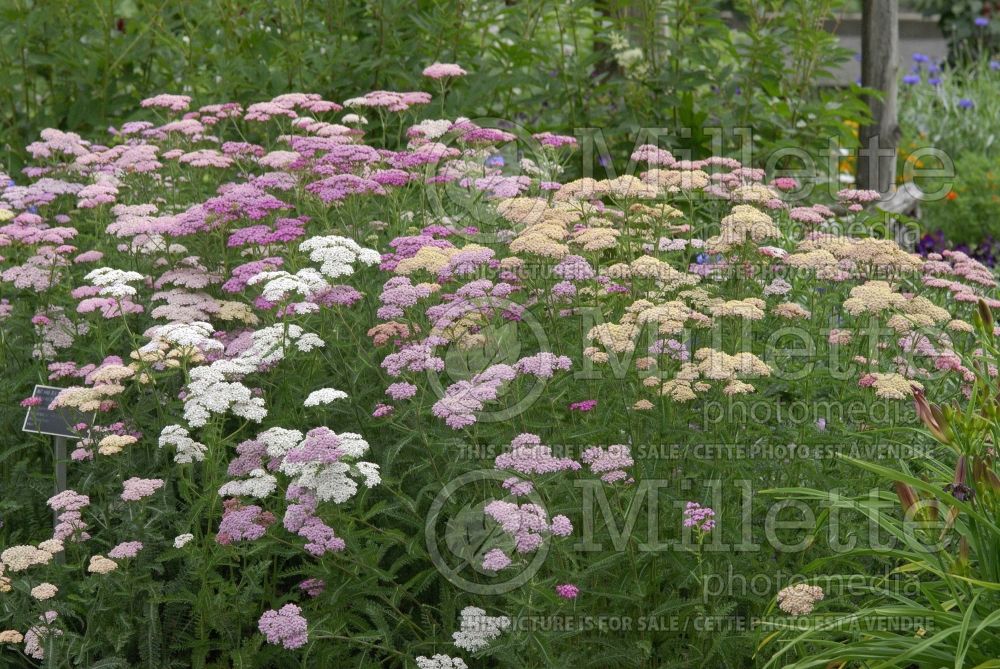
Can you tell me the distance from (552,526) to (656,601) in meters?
0.56

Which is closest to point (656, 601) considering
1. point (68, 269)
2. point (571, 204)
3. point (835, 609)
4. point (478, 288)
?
point (835, 609)

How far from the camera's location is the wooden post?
760cm

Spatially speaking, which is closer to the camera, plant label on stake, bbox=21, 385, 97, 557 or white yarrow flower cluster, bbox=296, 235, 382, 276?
white yarrow flower cluster, bbox=296, 235, 382, 276

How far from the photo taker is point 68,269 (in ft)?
15.1

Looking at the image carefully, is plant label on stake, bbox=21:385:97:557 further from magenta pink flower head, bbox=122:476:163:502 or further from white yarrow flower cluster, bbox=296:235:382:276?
white yarrow flower cluster, bbox=296:235:382:276

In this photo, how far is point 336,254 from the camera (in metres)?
3.65

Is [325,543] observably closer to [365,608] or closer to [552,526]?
[365,608]

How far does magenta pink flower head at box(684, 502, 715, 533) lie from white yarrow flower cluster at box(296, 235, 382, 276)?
1230 mm

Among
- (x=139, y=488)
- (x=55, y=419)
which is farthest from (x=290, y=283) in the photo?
(x=55, y=419)

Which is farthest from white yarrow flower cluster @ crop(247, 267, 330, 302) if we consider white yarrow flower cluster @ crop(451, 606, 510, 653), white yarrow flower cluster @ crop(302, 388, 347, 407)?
white yarrow flower cluster @ crop(451, 606, 510, 653)

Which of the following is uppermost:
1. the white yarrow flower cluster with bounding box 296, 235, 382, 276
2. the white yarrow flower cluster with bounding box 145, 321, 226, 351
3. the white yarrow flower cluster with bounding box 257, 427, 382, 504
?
the white yarrow flower cluster with bounding box 296, 235, 382, 276

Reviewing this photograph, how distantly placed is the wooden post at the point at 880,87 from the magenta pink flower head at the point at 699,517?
5011 mm

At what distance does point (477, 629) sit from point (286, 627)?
1.61 feet

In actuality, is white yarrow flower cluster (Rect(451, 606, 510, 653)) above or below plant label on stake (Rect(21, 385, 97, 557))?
below
